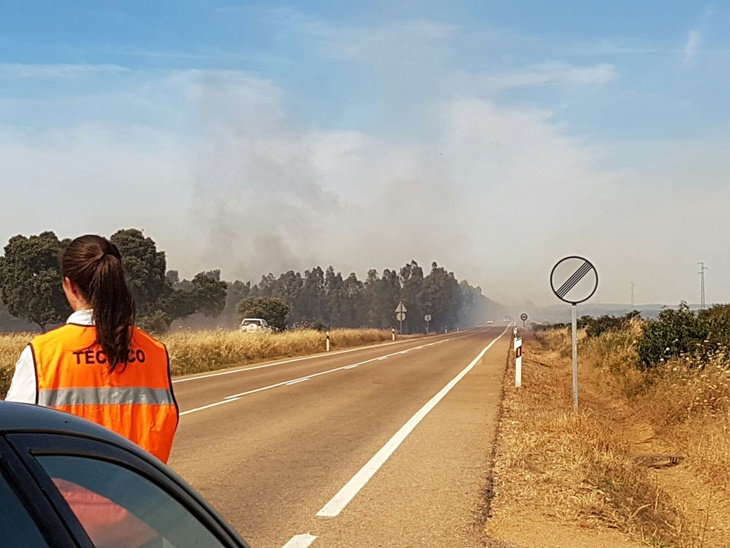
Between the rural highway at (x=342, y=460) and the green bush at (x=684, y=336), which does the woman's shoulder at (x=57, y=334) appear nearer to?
the rural highway at (x=342, y=460)

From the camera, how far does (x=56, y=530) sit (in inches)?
54.4

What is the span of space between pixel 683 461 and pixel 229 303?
148m

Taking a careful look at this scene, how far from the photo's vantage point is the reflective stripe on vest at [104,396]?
2.80 metres

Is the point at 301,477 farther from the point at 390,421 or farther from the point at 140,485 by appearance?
the point at 140,485

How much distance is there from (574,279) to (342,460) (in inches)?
225

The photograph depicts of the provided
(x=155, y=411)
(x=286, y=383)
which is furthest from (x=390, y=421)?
(x=155, y=411)

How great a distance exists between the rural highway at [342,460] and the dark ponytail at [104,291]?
321 centimetres

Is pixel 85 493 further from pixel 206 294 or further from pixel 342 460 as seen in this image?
pixel 206 294

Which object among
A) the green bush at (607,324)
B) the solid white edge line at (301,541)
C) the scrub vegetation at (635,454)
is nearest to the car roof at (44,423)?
the solid white edge line at (301,541)

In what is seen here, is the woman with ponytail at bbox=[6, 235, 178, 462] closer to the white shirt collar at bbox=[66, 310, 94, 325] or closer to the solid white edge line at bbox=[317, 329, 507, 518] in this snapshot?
the white shirt collar at bbox=[66, 310, 94, 325]

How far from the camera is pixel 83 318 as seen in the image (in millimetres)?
2908

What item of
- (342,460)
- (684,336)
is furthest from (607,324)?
(342,460)

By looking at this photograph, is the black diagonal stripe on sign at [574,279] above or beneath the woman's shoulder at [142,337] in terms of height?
above

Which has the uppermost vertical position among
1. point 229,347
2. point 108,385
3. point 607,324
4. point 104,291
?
point 104,291
